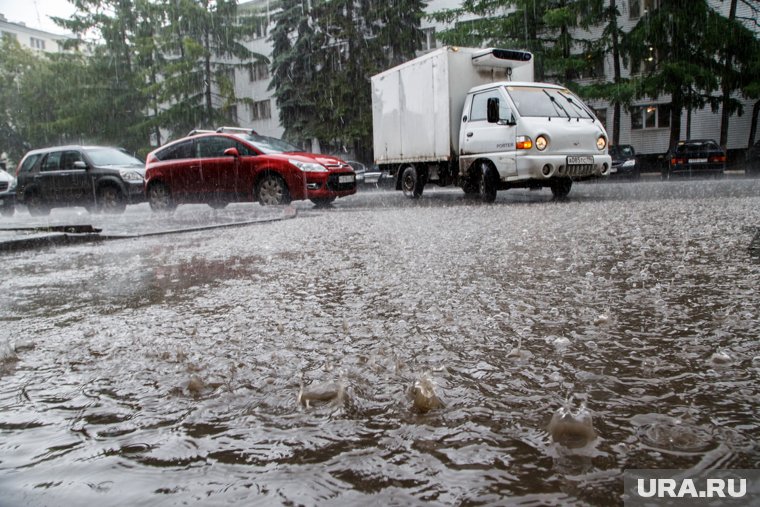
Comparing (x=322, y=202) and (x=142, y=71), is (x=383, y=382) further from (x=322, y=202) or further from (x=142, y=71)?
(x=142, y=71)

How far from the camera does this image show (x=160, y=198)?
1264cm

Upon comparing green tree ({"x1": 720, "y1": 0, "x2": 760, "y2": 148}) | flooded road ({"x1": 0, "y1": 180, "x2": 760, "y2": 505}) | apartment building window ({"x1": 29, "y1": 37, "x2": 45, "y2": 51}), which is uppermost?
apartment building window ({"x1": 29, "y1": 37, "x2": 45, "y2": 51})

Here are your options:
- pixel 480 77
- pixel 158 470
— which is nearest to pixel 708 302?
pixel 158 470

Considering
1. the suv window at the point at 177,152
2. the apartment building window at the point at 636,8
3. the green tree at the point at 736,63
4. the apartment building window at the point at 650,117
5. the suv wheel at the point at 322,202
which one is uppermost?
the apartment building window at the point at 636,8

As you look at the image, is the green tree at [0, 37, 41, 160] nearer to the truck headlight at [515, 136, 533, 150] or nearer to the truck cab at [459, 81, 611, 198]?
the truck cab at [459, 81, 611, 198]

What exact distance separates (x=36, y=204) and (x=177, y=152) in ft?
18.4

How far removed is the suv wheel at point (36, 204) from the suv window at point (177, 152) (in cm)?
481

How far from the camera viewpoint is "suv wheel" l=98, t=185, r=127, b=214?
544 inches

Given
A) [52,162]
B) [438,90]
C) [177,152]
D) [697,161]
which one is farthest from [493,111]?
[697,161]

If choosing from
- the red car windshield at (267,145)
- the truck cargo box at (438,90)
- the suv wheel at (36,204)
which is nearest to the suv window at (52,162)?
the suv wheel at (36,204)

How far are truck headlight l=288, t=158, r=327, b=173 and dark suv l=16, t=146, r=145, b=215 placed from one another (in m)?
4.63

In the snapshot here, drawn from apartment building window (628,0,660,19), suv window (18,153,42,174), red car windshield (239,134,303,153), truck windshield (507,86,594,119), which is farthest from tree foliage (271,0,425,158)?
truck windshield (507,86,594,119)

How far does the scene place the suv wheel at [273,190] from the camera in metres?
11.3

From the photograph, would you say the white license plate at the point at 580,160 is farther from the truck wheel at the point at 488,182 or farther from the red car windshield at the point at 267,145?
the red car windshield at the point at 267,145
